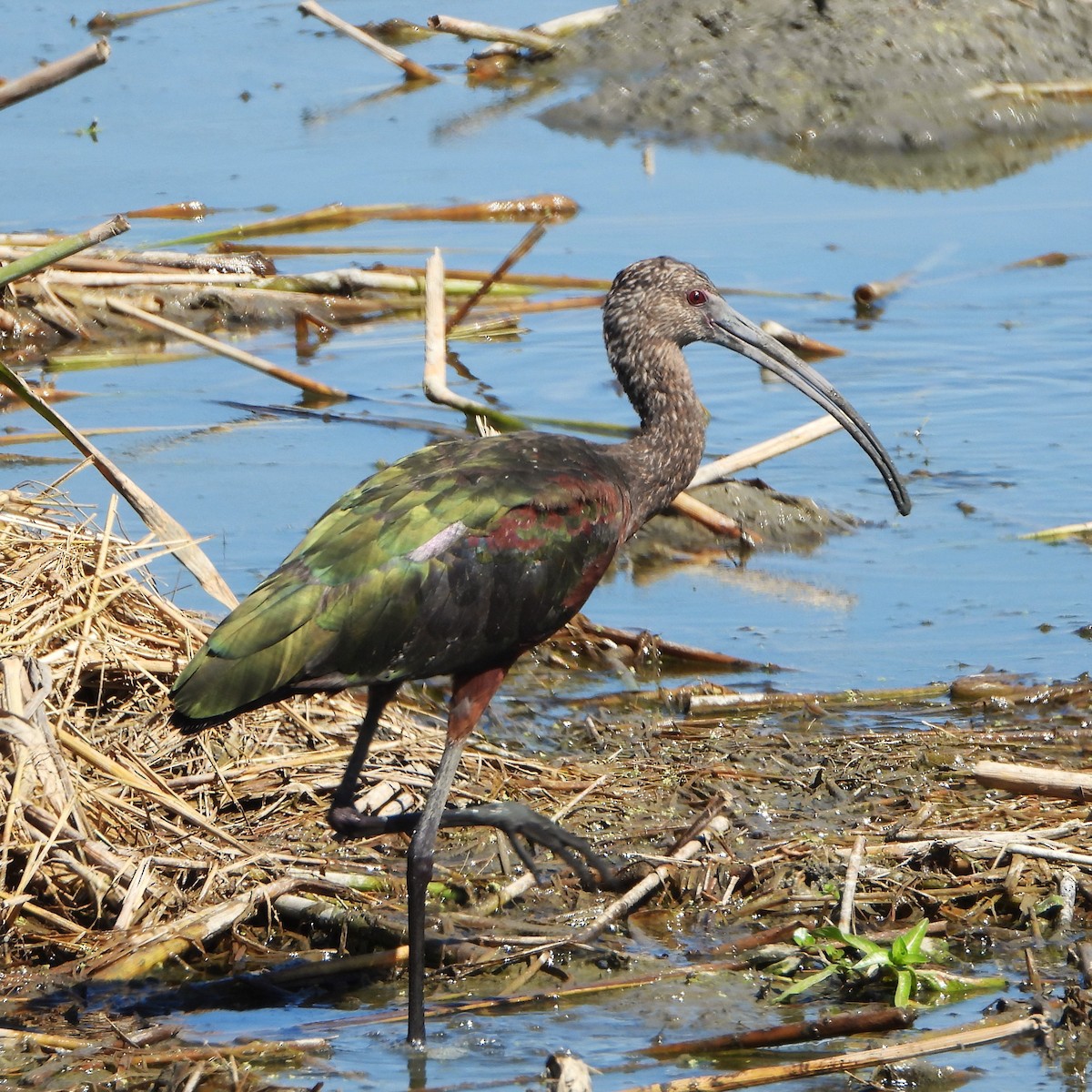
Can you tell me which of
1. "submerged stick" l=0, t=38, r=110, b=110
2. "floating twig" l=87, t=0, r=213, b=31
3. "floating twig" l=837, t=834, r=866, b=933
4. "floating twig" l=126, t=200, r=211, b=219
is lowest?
"floating twig" l=837, t=834, r=866, b=933

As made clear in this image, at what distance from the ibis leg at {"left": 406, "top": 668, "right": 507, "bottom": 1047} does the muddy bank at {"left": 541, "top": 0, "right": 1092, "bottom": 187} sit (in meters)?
9.62

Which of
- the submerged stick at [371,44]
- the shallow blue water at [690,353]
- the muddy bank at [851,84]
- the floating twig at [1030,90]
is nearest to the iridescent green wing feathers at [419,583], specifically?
the shallow blue water at [690,353]

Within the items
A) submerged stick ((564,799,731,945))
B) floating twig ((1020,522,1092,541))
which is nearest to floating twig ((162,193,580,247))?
floating twig ((1020,522,1092,541))

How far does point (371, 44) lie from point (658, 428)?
30.5ft

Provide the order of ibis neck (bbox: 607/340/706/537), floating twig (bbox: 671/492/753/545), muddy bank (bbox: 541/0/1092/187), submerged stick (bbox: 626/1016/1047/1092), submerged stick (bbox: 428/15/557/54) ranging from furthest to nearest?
muddy bank (bbox: 541/0/1092/187)
submerged stick (bbox: 428/15/557/54)
floating twig (bbox: 671/492/753/545)
ibis neck (bbox: 607/340/706/537)
submerged stick (bbox: 626/1016/1047/1092)

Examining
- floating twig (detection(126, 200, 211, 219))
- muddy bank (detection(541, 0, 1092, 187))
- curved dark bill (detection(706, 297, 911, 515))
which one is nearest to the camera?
curved dark bill (detection(706, 297, 911, 515))

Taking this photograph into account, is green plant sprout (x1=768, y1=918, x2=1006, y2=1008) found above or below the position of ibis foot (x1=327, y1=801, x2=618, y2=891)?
below

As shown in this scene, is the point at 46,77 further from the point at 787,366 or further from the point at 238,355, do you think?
the point at 238,355

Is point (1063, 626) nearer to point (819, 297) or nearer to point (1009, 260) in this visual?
point (819, 297)

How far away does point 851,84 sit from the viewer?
49.7ft

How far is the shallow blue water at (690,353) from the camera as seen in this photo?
7.98m

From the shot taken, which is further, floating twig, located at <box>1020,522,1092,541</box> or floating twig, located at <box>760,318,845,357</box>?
floating twig, located at <box>760,318,845,357</box>

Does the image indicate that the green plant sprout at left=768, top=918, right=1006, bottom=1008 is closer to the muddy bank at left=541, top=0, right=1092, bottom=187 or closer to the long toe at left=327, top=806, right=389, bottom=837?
the long toe at left=327, top=806, right=389, bottom=837

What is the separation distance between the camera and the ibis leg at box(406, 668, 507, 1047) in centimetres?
498
